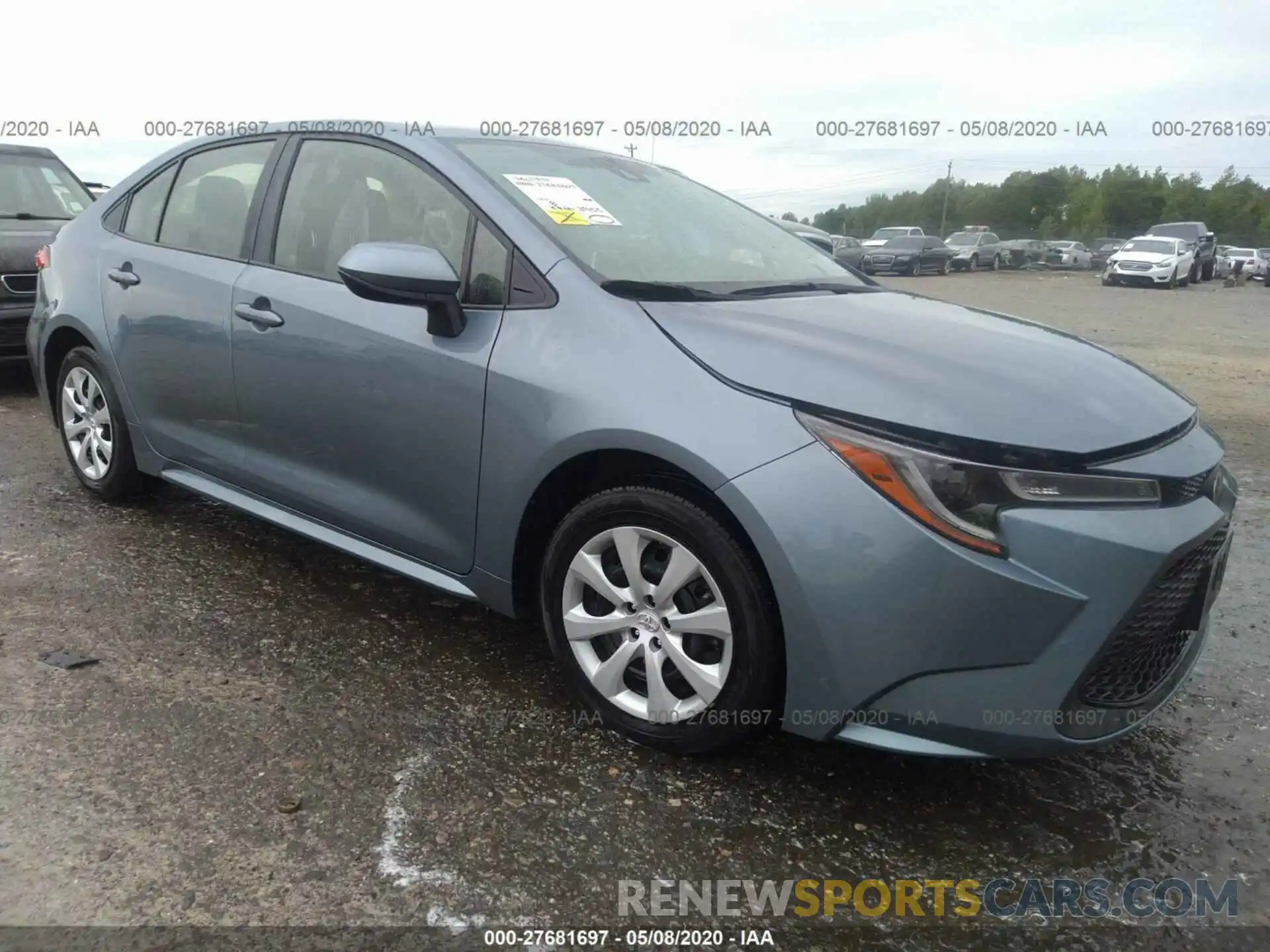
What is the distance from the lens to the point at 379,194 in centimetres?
305

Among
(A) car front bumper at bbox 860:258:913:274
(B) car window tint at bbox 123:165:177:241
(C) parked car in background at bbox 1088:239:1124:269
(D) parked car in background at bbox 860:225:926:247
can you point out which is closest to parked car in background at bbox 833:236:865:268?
(A) car front bumper at bbox 860:258:913:274

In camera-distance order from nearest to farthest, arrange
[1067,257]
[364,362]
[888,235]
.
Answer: [364,362] → [888,235] → [1067,257]

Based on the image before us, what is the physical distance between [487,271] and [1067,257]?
44076 mm

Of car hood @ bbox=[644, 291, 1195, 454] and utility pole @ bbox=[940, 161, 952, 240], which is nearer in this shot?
car hood @ bbox=[644, 291, 1195, 454]

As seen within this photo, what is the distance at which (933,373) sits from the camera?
2248mm

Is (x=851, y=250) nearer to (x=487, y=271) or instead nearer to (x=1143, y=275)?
(x=1143, y=275)

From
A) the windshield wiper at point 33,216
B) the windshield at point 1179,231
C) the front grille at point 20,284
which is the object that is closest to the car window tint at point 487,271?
the front grille at point 20,284

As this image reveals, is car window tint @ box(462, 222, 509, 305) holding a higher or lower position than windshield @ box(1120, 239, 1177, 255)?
lower

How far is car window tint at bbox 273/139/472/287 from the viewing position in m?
2.86

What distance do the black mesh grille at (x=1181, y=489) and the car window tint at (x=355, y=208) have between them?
1848 mm

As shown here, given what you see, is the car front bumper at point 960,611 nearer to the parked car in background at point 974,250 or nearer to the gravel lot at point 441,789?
the gravel lot at point 441,789

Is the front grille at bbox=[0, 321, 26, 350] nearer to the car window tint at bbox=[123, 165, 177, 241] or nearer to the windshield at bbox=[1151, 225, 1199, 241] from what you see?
the car window tint at bbox=[123, 165, 177, 241]

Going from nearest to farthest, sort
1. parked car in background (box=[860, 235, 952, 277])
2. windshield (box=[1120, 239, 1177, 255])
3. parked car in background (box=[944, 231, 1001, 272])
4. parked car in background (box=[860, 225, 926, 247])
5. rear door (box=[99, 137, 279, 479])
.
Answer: rear door (box=[99, 137, 279, 479]) → windshield (box=[1120, 239, 1177, 255]) → parked car in background (box=[860, 235, 952, 277]) → parked car in background (box=[860, 225, 926, 247]) → parked car in background (box=[944, 231, 1001, 272])

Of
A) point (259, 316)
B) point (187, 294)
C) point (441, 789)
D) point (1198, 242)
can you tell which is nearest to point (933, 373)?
point (441, 789)
